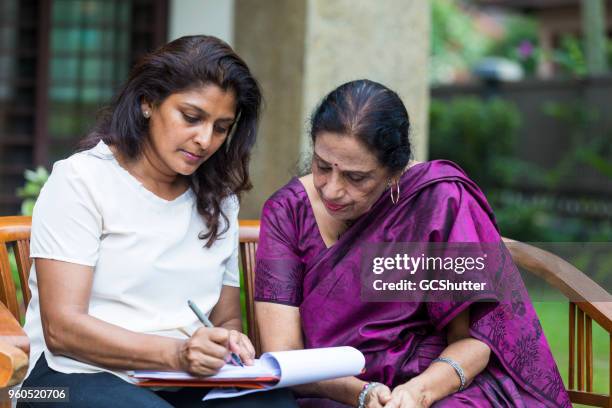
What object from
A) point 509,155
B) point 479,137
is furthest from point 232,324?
point 509,155

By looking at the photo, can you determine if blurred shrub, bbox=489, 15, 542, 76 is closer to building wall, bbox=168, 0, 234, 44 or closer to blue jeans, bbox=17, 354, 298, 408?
building wall, bbox=168, 0, 234, 44

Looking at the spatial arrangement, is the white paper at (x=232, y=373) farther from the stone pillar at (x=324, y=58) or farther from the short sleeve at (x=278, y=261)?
the stone pillar at (x=324, y=58)

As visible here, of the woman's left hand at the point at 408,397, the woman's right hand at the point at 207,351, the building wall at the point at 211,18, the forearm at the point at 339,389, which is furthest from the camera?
the building wall at the point at 211,18

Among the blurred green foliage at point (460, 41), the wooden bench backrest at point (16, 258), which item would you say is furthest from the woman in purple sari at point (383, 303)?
the blurred green foliage at point (460, 41)

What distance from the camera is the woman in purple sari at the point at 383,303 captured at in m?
2.85

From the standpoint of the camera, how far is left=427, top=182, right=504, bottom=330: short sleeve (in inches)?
112

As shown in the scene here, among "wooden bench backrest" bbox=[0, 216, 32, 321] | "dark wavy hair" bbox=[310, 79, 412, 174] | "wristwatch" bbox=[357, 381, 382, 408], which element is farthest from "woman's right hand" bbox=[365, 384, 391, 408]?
"wooden bench backrest" bbox=[0, 216, 32, 321]

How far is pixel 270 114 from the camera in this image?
6254 millimetres

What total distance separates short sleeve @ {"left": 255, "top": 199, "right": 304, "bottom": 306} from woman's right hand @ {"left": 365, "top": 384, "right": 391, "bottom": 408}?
15.9 inches

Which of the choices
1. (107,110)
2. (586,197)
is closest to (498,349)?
(107,110)

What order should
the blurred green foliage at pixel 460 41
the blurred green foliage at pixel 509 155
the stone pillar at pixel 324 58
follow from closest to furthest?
the stone pillar at pixel 324 58
the blurred green foliage at pixel 509 155
the blurred green foliage at pixel 460 41

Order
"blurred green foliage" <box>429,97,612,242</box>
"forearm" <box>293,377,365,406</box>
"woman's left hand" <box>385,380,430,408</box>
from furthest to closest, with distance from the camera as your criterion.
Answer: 1. "blurred green foliage" <box>429,97,612,242</box>
2. "forearm" <box>293,377,365,406</box>
3. "woman's left hand" <box>385,380,430,408</box>

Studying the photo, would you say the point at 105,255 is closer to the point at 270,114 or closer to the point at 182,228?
the point at 182,228
